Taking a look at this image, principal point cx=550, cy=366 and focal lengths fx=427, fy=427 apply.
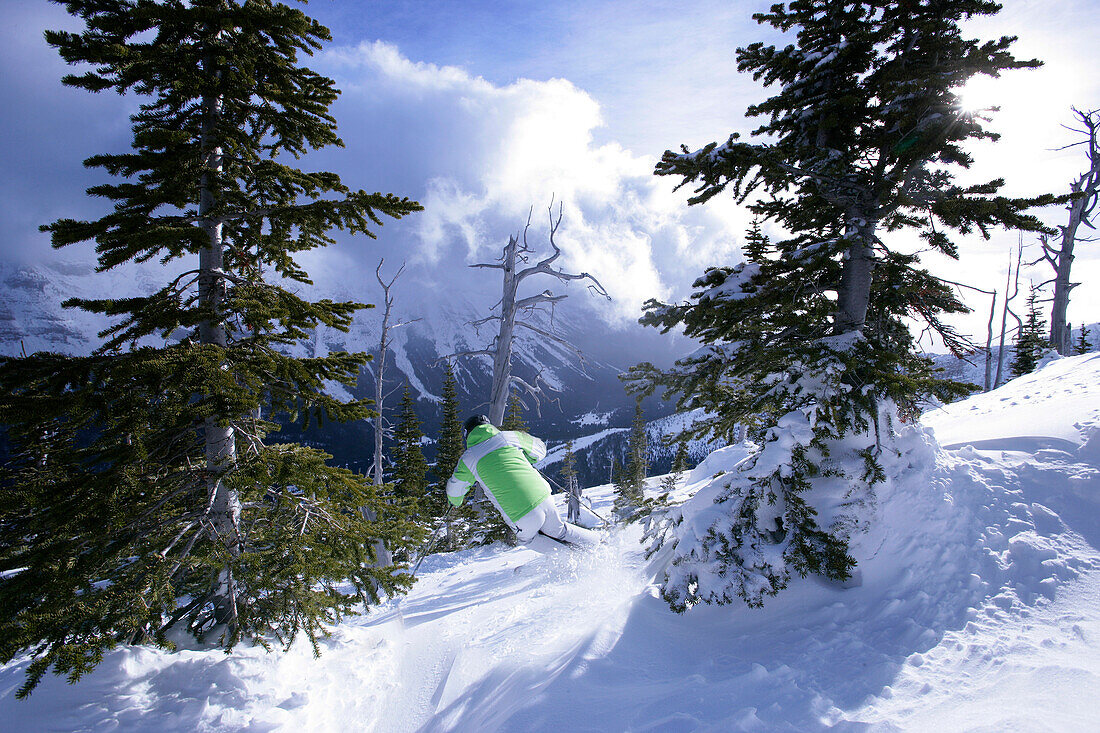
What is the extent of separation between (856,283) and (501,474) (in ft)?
18.0

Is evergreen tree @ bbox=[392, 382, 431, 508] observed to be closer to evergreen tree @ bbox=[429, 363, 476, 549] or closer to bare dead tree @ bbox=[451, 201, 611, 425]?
evergreen tree @ bbox=[429, 363, 476, 549]

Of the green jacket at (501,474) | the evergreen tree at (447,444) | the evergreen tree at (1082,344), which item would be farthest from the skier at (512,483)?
the evergreen tree at (1082,344)

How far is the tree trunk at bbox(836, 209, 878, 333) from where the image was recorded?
5504mm

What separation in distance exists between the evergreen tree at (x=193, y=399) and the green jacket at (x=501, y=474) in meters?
1.68

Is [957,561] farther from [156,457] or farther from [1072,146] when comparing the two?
[1072,146]

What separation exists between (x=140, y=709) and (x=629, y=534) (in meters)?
6.27

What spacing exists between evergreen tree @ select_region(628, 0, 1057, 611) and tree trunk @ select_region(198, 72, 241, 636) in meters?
4.74

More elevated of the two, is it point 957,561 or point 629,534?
point 957,561

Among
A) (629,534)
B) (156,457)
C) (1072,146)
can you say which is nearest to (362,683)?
(156,457)

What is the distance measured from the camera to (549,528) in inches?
259

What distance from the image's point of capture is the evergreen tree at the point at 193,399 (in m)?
3.49

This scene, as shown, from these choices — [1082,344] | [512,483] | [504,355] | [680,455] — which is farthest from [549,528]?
[1082,344]

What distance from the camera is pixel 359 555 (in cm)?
452

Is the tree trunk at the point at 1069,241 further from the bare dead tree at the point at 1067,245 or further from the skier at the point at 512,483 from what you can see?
the skier at the point at 512,483
